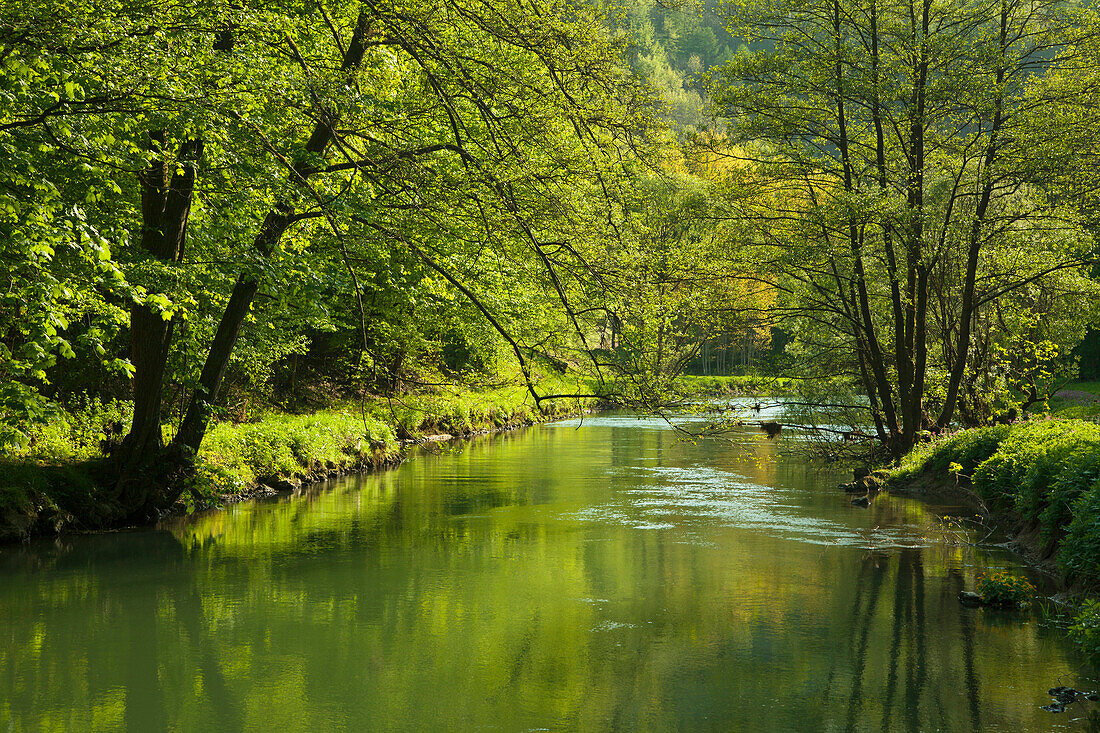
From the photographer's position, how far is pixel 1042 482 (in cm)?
1121

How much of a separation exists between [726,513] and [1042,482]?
215 inches

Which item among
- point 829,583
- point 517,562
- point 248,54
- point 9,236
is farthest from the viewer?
point 517,562

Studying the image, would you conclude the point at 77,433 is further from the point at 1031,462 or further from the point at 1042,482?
the point at 1031,462

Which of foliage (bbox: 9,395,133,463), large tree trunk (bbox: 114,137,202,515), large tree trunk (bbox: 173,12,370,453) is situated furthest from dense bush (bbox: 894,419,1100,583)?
foliage (bbox: 9,395,133,463)

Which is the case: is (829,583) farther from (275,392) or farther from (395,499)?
(275,392)

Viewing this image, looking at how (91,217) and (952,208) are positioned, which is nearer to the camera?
(91,217)

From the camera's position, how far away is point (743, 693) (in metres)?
7.06

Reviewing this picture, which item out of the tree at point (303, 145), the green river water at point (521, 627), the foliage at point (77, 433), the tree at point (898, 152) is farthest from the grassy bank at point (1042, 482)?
the foliage at point (77, 433)

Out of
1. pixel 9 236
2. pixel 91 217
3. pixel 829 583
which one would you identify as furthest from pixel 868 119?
pixel 9 236

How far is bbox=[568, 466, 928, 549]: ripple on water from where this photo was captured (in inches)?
525

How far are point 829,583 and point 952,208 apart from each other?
10.7 m

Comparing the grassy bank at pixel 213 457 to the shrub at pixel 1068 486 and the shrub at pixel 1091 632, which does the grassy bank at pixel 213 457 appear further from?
the shrub at pixel 1068 486

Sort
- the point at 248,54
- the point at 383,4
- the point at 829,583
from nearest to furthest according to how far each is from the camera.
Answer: the point at 383,4 → the point at 248,54 → the point at 829,583

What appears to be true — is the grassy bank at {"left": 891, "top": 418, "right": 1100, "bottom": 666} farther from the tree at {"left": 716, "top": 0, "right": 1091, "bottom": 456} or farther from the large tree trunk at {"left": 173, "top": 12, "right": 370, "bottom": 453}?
the large tree trunk at {"left": 173, "top": 12, "right": 370, "bottom": 453}
